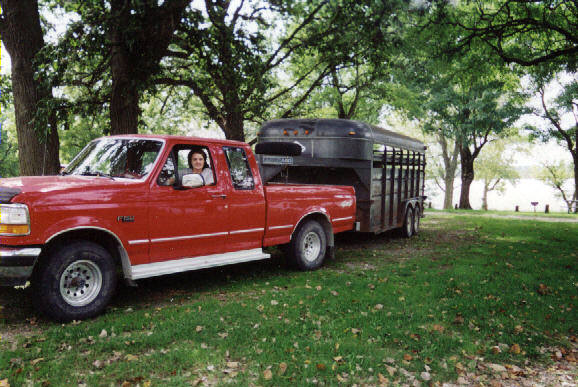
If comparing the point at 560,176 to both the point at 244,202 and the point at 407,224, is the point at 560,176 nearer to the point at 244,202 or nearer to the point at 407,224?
the point at 407,224

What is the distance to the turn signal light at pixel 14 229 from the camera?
4.86 metres

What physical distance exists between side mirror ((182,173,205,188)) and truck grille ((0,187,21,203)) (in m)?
1.94

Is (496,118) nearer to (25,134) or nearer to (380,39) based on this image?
(380,39)

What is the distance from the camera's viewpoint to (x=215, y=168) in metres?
6.90

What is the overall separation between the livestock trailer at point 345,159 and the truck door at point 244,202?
8.97 feet

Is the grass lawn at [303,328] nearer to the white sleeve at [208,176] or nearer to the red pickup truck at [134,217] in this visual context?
the red pickup truck at [134,217]

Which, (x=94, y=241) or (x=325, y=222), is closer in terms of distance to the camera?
(x=94, y=241)

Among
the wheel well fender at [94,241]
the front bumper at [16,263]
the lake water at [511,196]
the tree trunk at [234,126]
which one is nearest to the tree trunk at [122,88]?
the wheel well fender at [94,241]

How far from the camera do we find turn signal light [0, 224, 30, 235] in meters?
4.86

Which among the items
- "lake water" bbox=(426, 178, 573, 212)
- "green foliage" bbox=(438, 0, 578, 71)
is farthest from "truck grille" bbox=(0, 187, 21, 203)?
"lake water" bbox=(426, 178, 573, 212)

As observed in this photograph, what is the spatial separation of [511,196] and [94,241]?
265ft

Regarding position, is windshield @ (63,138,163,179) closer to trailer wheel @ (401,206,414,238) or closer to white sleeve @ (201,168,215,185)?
white sleeve @ (201,168,215,185)

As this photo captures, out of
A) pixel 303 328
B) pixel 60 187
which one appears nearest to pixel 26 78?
pixel 60 187

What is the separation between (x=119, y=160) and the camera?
629 centimetres
